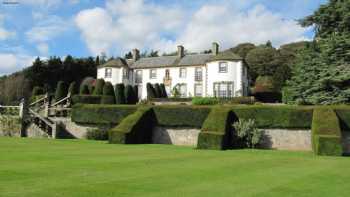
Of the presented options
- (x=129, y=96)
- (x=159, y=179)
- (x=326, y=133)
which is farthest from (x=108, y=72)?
(x=159, y=179)

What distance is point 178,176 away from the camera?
1060 cm

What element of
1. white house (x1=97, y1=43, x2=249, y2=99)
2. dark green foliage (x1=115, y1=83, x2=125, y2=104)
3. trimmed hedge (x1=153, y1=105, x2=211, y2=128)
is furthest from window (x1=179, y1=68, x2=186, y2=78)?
trimmed hedge (x1=153, y1=105, x2=211, y2=128)

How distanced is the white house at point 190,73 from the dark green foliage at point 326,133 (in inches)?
966

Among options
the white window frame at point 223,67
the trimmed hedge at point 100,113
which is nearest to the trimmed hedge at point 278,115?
the trimmed hedge at point 100,113

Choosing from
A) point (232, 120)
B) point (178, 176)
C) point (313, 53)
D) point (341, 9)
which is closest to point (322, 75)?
point (313, 53)

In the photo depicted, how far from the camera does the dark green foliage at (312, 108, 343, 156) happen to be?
2020cm

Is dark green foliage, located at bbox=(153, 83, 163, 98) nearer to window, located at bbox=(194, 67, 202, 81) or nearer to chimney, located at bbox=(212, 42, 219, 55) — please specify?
window, located at bbox=(194, 67, 202, 81)

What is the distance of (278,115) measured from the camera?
84.6 feet

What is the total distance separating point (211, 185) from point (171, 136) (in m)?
19.5

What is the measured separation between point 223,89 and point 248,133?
23930 millimetres

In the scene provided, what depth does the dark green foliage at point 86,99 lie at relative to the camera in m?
38.3

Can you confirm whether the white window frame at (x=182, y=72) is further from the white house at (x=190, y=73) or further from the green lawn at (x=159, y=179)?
the green lawn at (x=159, y=179)

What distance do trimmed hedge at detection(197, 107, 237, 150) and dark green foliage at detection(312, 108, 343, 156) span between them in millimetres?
4993

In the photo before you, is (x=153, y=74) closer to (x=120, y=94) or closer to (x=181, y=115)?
(x=120, y=94)
